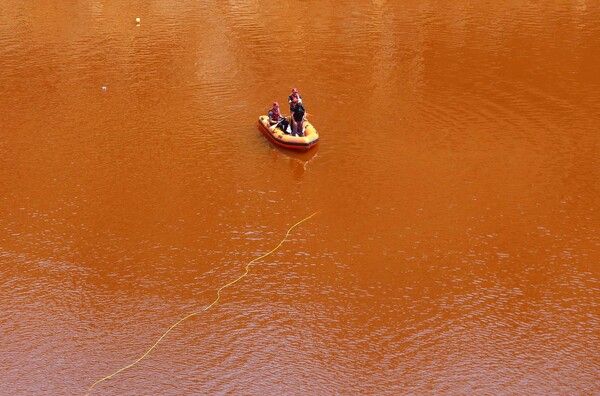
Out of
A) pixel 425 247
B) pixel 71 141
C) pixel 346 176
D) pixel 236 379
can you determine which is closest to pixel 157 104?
pixel 71 141

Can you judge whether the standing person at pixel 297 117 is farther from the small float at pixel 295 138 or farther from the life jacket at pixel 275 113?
the life jacket at pixel 275 113

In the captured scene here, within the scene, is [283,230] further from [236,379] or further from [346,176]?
[236,379]

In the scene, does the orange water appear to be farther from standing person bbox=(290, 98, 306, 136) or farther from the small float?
standing person bbox=(290, 98, 306, 136)

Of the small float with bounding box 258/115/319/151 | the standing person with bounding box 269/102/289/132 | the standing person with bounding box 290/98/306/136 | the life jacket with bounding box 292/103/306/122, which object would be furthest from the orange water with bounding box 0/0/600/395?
the life jacket with bounding box 292/103/306/122

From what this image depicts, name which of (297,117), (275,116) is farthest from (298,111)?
Answer: (275,116)

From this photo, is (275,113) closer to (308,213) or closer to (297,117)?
(297,117)

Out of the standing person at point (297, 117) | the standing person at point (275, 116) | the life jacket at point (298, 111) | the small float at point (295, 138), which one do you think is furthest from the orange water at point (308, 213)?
the life jacket at point (298, 111)
